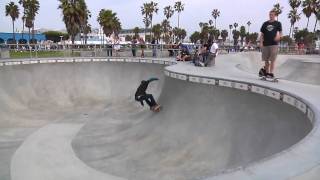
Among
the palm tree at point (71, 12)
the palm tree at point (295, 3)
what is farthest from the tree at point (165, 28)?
the palm tree at point (71, 12)

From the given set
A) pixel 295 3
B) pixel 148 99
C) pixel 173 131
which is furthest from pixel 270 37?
pixel 295 3

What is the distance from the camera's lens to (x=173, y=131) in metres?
10.3

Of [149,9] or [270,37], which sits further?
[149,9]

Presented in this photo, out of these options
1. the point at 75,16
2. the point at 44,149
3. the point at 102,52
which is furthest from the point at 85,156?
the point at 75,16

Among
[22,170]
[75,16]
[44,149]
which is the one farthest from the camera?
[75,16]

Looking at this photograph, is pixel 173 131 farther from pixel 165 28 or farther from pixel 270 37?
pixel 165 28

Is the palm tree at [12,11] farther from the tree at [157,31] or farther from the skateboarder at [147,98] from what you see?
the skateboarder at [147,98]

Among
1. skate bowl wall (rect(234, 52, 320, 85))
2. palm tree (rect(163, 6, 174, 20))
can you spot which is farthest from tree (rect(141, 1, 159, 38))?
skate bowl wall (rect(234, 52, 320, 85))

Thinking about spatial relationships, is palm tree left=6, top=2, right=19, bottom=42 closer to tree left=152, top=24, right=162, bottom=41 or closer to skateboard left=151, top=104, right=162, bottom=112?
tree left=152, top=24, right=162, bottom=41

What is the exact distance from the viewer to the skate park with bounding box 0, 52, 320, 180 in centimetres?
590

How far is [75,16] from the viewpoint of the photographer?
50781 mm

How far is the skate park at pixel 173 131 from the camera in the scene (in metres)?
5.90

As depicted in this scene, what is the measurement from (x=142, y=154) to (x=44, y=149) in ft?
10.9

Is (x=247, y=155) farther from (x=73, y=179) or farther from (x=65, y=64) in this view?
(x=65, y=64)
